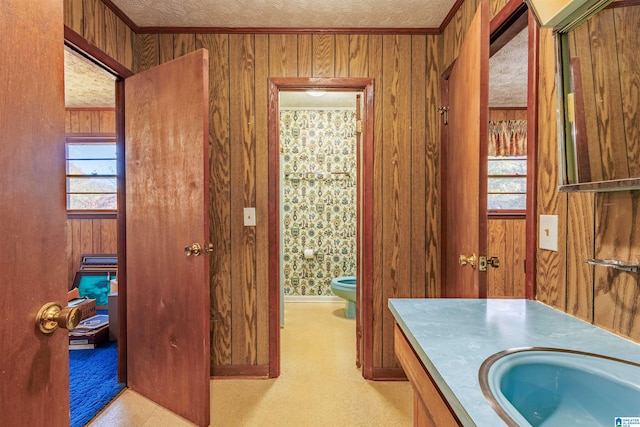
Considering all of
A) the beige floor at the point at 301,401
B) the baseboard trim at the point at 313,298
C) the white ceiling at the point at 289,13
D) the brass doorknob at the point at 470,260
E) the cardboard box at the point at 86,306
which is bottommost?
the beige floor at the point at 301,401

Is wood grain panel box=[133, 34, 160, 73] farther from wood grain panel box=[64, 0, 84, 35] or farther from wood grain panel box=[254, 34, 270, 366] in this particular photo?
wood grain panel box=[254, 34, 270, 366]

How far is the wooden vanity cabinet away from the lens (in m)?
0.71

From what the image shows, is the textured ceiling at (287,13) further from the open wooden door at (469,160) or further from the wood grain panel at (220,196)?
the open wooden door at (469,160)

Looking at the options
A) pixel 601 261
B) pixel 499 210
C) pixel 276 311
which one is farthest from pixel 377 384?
pixel 499 210

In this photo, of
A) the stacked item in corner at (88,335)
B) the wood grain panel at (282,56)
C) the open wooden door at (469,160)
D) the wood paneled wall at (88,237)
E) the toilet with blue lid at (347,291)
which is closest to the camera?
the open wooden door at (469,160)

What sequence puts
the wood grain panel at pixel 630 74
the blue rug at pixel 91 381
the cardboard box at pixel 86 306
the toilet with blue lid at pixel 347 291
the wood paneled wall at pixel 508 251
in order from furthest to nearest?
the wood paneled wall at pixel 508 251
the toilet with blue lid at pixel 347 291
the cardboard box at pixel 86 306
the blue rug at pixel 91 381
the wood grain panel at pixel 630 74

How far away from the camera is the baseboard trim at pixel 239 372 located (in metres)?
2.25

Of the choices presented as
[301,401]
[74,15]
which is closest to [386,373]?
[301,401]

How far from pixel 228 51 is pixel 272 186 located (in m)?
1.01

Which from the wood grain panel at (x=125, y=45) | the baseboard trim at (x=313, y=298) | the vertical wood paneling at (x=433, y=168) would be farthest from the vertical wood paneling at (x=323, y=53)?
the baseboard trim at (x=313, y=298)

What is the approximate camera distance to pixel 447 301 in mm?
1219

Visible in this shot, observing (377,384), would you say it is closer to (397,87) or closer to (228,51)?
(397,87)

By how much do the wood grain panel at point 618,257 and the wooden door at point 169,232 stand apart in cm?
168

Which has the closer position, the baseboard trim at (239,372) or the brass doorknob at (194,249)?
the brass doorknob at (194,249)
